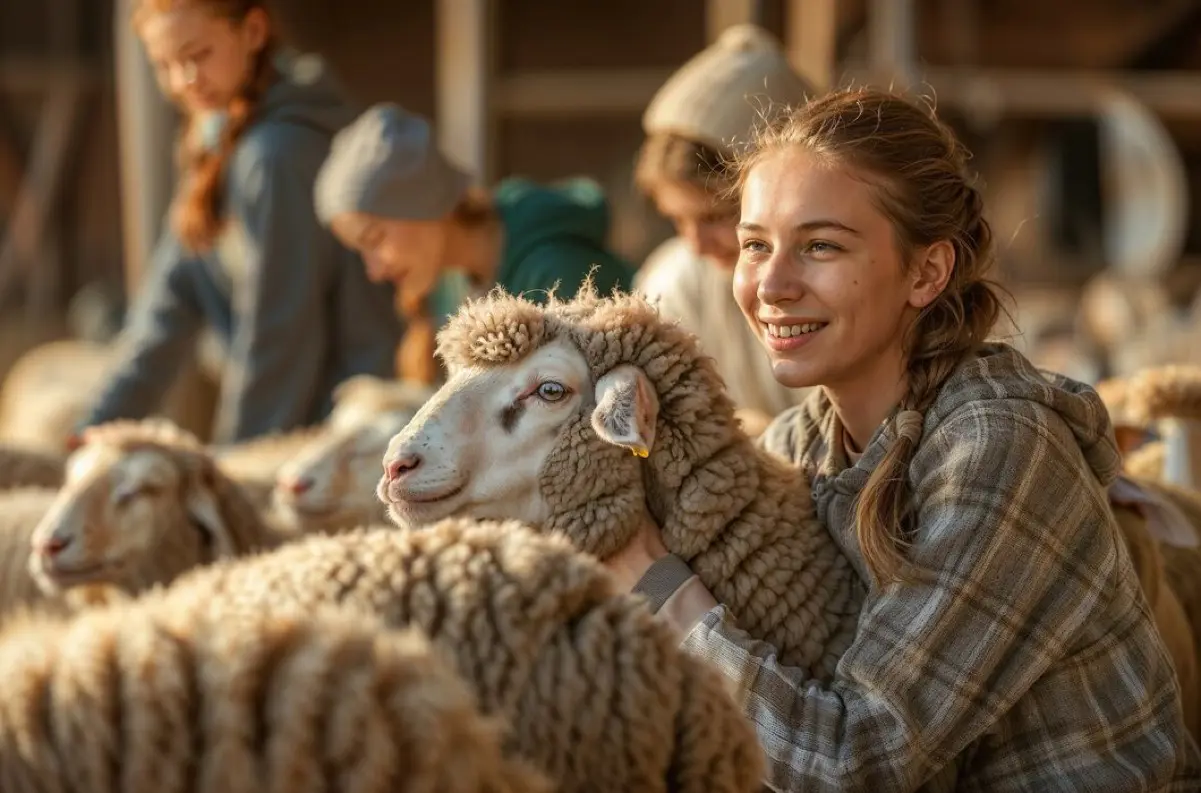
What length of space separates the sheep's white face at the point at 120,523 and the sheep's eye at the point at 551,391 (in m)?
1.76

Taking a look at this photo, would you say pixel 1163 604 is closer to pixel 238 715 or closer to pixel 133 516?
pixel 238 715

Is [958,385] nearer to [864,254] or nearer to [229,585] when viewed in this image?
[864,254]

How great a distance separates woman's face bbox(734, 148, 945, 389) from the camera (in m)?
2.21

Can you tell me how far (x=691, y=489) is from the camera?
2.21m

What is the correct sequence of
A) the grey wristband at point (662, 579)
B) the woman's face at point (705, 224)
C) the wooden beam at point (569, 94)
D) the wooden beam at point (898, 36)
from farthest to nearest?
the wooden beam at point (898, 36) → the wooden beam at point (569, 94) → the woman's face at point (705, 224) → the grey wristband at point (662, 579)

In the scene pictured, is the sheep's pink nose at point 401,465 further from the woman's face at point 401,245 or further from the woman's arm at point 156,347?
the woman's arm at point 156,347

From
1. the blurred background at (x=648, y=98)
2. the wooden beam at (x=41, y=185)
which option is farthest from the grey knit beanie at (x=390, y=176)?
the wooden beam at (x=41, y=185)

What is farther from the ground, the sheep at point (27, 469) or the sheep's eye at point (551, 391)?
the sheep's eye at point (551, 391)

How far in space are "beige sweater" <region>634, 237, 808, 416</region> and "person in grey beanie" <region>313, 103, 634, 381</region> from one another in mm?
150

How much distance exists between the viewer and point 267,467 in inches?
180

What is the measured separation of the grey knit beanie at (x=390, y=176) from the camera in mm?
4109

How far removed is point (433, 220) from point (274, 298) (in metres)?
0.81

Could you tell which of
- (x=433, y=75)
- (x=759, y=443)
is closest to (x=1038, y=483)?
(x=759, y=443)

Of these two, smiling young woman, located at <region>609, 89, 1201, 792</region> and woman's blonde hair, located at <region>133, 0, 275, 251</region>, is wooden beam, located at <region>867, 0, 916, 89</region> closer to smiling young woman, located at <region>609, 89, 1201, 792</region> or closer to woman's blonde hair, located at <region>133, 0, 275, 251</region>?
woman's blonde hair, located at <region>133, 0, 275, 251</region>
